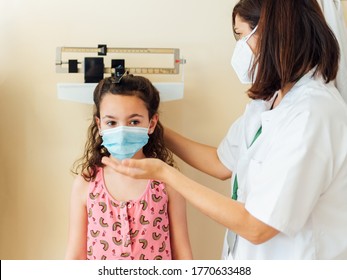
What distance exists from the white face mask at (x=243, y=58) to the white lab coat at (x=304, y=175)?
0.16m

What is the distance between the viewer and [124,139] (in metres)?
1.25

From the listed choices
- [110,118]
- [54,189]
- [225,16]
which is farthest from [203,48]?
[54,189]

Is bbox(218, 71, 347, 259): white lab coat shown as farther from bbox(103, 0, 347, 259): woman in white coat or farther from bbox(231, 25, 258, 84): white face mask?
bbox(231, 25, 258, 84): white face mask

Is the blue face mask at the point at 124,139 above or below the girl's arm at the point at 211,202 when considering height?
above

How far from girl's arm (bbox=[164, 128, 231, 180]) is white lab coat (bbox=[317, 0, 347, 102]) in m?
0.50

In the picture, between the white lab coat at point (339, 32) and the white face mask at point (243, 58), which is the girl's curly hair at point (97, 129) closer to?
the white face mask at point (243, 58)

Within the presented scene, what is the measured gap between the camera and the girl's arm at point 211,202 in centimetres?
105

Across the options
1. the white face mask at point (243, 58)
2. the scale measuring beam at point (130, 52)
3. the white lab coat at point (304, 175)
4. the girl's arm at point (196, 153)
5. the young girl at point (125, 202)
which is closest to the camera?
the white lab coat at point (304, 175)

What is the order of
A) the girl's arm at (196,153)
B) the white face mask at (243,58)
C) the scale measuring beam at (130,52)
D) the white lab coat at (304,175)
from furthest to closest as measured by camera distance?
the girl's arm at (196,153) < the scale measuring beam at (130,52) < the white face mask at (243,58) < the white lab coat at (304,175)

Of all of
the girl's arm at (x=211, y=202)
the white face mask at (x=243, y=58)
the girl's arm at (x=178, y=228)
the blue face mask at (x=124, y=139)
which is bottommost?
the girl's arm at (x=178, y=228)

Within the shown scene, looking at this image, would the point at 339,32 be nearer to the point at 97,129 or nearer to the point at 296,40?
the point at 296,40

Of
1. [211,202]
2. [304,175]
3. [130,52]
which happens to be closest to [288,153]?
[304,175]

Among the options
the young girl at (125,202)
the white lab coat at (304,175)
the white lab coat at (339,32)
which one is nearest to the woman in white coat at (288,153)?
the white lab coat at (304,175)

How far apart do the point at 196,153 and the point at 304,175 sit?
58cm
